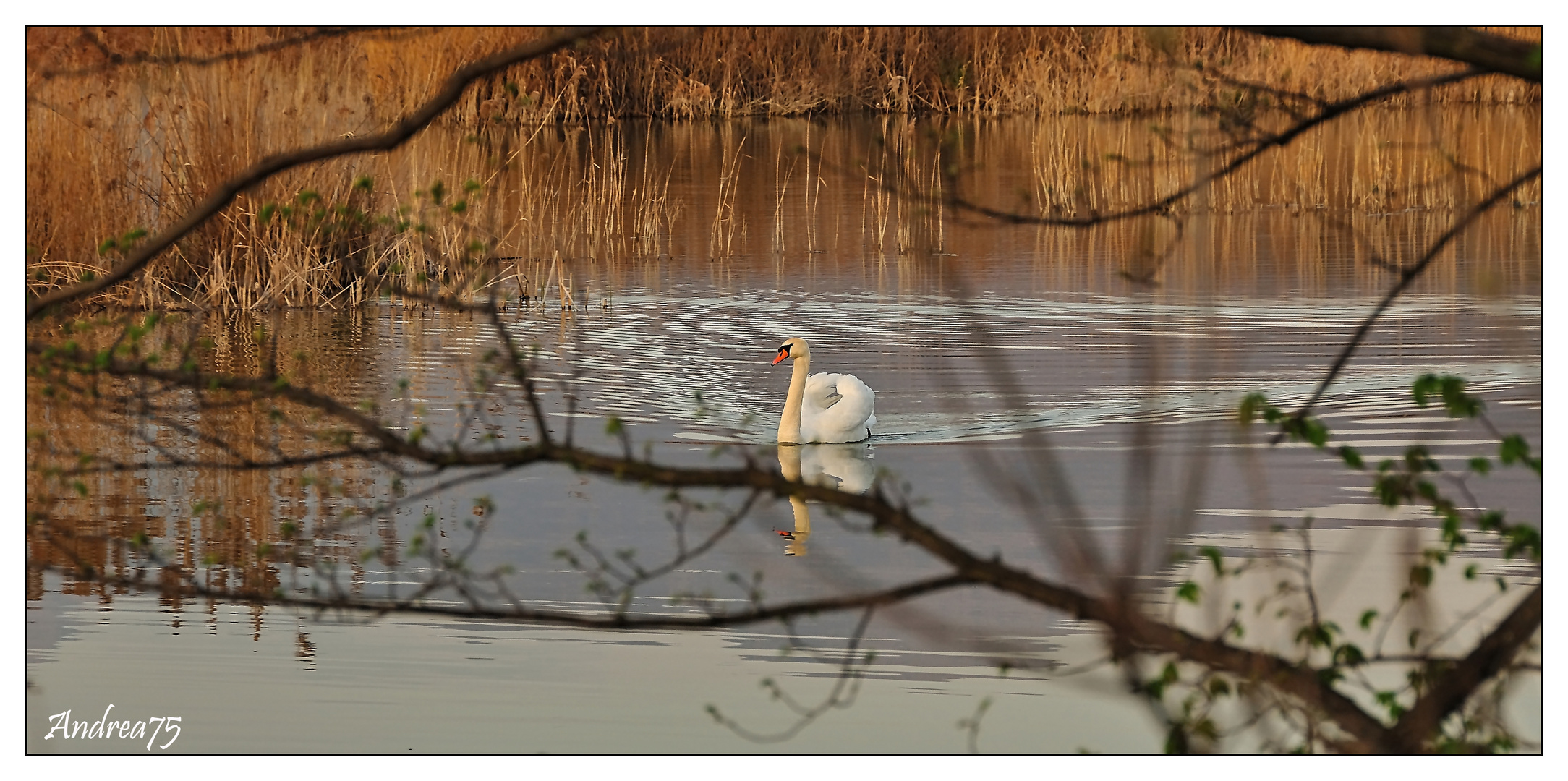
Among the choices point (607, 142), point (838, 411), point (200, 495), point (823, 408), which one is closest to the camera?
point (200, 495)

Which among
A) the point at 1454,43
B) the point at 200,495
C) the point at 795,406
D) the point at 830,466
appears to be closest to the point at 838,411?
the point at 795,406

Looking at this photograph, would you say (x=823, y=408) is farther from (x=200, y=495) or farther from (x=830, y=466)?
(x=200, y=495)

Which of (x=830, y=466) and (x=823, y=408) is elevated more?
(x=823, y=408)

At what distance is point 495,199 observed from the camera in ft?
55.9

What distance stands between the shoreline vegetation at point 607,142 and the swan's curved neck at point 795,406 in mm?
1279

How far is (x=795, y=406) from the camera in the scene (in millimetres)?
9359

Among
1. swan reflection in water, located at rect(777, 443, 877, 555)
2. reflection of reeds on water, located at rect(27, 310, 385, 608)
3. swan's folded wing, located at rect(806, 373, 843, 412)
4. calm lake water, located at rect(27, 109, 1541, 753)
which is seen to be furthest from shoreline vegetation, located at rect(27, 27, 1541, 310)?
swan's folded wing, located at rect(806, 373, 843, 412)

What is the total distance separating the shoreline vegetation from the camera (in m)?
8.46

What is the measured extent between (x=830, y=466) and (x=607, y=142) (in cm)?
688

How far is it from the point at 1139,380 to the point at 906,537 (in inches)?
301

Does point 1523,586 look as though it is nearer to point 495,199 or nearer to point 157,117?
point 157,117

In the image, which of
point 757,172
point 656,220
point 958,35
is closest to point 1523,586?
point 656,220

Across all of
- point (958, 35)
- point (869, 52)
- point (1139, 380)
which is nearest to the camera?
point (1139, 380)

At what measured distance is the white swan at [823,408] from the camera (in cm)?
914
